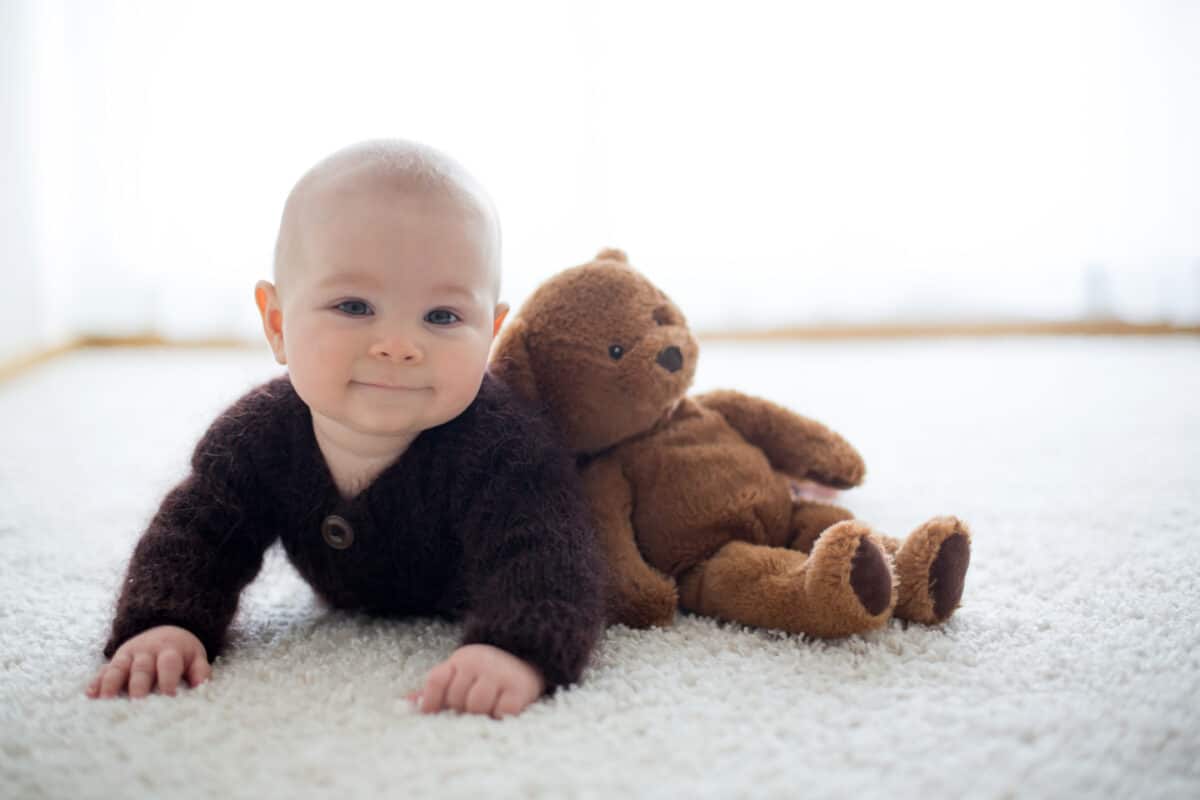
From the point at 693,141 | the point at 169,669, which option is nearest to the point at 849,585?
the point at 169,669

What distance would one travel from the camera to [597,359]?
77 cm

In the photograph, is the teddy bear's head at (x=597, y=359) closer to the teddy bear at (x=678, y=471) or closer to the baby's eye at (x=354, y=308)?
the teddy bear at (x=678, y=471)

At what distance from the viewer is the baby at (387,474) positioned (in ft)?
2.02

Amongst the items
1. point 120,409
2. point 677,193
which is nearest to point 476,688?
point 120,409

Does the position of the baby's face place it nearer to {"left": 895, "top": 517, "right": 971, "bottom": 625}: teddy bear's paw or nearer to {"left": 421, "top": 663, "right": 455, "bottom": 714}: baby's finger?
{"left": 421, "top": 663, "right": 455, "bottom": 714}: baby's finger

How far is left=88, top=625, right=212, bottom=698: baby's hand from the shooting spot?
589 millimetres

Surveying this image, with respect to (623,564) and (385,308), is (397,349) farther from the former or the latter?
(623,564)

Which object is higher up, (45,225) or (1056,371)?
(45,225)

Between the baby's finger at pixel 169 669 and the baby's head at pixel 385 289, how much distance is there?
19 cm

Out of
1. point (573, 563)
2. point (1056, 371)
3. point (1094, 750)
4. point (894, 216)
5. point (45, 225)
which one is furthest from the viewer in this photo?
point (894, 216)

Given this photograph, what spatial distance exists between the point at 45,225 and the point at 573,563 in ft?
7.79

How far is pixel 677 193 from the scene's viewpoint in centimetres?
264

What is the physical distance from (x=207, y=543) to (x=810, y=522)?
490 mm

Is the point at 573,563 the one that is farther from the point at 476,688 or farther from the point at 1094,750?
the point at 1094,750
